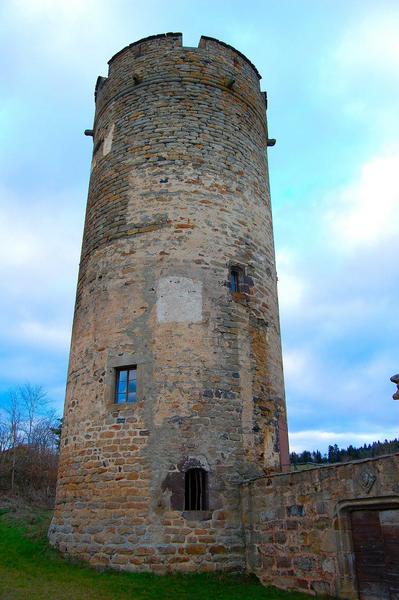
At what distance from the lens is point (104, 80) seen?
1466 centimetres

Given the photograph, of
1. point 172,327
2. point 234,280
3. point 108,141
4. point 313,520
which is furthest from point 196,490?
point 108,141

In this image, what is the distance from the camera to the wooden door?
6375mm

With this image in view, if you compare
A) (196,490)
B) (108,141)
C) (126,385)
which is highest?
(108,141)

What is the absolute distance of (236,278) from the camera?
11.4 m

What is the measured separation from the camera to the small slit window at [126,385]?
977 centimetres

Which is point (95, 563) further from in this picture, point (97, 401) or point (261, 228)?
point (261, 228)

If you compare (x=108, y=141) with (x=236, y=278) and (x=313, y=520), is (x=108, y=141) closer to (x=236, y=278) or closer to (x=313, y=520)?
(x=236, y=278)

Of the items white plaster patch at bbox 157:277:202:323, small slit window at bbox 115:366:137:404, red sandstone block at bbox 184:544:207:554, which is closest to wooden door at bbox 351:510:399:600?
red sandstone block at bbox 184:544:207:554

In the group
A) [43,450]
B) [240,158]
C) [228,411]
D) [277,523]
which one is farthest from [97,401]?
[43,450]

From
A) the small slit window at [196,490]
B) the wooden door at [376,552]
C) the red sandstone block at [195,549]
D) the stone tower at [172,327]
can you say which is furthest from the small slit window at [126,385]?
the wooden door at [376,552]

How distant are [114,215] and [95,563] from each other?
7.44 meters

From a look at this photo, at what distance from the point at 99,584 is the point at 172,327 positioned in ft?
15.5

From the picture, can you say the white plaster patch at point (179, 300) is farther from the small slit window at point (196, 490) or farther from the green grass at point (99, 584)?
the green grass at point (99, 584)

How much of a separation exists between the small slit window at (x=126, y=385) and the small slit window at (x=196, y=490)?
1.84 m
